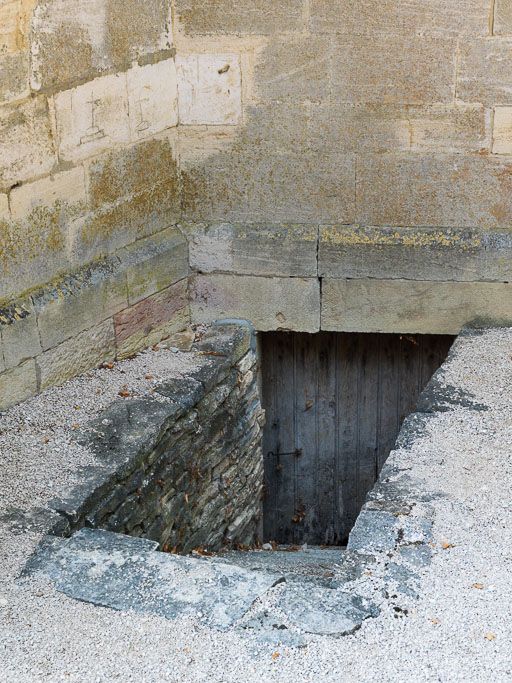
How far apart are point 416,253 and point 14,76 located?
2392mm

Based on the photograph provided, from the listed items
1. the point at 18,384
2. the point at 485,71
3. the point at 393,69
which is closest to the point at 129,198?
the point at 18,384

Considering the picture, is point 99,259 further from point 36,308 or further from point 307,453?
point 307,453

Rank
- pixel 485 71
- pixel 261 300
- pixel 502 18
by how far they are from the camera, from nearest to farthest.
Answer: pixel 502 18
pixel 485 71
pixel 261 300

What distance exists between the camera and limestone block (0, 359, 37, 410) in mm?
4363

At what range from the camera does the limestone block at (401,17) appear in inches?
194

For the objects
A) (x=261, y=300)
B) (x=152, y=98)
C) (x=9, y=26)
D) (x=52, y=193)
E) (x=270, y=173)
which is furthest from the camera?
(x=261, y=300)

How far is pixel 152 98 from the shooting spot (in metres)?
5.12

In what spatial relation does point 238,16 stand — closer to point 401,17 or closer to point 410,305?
point 401,17

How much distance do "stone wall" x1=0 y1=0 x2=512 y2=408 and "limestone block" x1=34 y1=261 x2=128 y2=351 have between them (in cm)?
1

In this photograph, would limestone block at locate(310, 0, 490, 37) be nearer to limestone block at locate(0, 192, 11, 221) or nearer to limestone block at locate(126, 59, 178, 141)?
limestone block at locate(126, 59, 178, 141)

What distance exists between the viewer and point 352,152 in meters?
5.25

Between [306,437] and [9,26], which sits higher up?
[9,26]

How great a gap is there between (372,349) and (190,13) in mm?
2354

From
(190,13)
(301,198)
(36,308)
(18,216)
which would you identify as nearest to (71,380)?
(36,308)
